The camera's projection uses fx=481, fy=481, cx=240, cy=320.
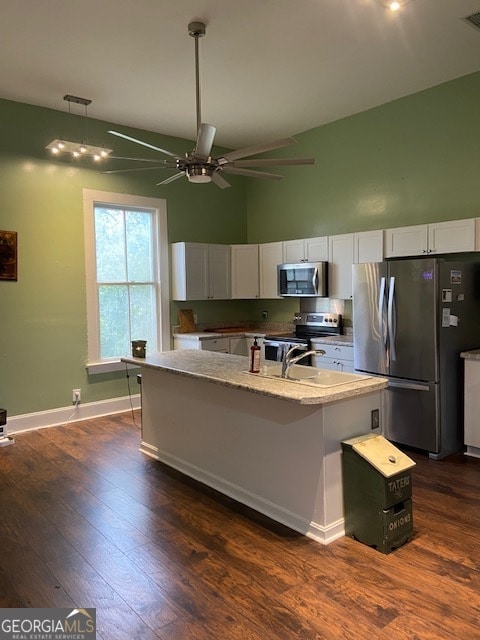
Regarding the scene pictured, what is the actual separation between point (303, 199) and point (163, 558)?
4593mm

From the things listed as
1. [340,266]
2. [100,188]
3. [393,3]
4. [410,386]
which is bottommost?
[410,386]

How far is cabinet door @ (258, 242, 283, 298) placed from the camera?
6.01m

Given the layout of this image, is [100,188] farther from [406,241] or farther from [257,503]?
[257,503]

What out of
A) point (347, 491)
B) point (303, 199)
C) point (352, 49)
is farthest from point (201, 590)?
point (303, 199)

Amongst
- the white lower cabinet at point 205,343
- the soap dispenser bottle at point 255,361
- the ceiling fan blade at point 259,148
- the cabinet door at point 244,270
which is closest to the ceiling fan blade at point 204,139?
the ceiling fan blade at point 259,148

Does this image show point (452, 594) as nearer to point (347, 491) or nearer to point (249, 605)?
point (347, 491)

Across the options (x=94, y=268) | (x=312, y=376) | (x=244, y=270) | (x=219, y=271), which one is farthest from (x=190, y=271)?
(x=312, y=376)

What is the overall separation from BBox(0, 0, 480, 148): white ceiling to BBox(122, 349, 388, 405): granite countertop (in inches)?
96.7

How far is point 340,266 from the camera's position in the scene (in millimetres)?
5234

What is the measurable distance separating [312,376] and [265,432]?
50 centimetres

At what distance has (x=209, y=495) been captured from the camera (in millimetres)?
3312

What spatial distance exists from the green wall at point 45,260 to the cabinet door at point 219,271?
4.01 feet

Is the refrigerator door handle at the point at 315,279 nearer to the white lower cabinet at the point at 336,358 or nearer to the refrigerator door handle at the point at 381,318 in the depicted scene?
the white lower cabinet at the point at 336,358

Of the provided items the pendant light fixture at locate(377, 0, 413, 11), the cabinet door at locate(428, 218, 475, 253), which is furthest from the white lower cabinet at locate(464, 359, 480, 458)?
the pendant light fixture at locate(377, 0, 413, 11)
